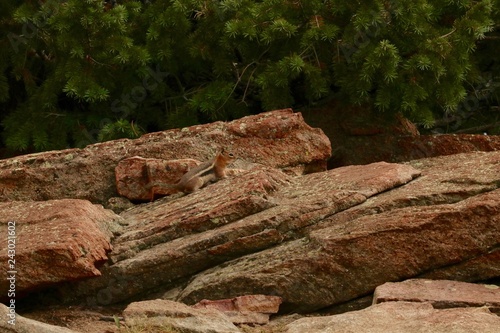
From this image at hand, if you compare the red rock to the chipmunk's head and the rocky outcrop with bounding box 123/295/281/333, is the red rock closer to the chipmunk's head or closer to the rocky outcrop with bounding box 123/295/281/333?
the rocky outcrop with bounding box 123/295/281/333

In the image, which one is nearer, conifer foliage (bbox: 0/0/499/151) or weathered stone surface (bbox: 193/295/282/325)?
weathered stone surface (bbox: 193/295/282/325)

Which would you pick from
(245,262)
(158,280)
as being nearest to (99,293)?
(158,280)

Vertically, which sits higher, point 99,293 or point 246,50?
point 246,50

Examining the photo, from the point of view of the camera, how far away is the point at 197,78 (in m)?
11.9

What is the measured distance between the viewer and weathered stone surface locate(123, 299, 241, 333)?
637 centimetres

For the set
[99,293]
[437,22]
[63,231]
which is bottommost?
[99,293]

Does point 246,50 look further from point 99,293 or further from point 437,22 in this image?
point 99,293

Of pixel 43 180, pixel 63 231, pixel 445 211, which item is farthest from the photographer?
pixel 43 180

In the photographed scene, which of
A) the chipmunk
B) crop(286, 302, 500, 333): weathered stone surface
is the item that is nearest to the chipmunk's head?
the chipmunk

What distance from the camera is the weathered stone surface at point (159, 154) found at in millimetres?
9469

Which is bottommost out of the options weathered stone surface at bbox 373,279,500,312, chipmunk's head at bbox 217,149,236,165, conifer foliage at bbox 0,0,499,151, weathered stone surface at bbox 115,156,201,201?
weathered stone surface at bbox 373,279,500,312

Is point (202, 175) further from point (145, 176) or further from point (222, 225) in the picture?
point (222, 225)

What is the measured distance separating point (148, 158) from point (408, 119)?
120 inches

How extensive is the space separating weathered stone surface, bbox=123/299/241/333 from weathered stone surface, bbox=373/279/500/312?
1111mm
